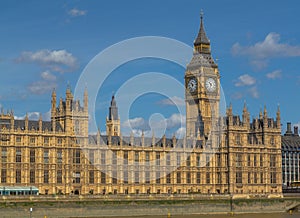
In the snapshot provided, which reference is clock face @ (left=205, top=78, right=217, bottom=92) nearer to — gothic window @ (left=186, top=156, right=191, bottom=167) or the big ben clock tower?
the big ben clock tower

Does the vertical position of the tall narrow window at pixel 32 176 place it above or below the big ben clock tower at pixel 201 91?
below

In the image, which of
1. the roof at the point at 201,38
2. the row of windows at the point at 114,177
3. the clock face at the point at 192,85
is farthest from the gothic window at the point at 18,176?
the roof at the point at 201,38

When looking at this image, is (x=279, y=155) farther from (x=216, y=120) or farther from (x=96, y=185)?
(x=96, y=185)

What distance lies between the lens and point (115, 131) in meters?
187

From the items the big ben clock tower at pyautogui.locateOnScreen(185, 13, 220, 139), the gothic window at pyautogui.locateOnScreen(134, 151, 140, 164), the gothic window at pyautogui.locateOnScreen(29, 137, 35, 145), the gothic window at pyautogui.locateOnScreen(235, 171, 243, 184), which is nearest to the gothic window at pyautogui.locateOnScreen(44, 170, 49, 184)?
the gothic window at pyautogui.locateOnScreen(29, 137, 35, 145)

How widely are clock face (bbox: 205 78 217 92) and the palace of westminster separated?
0.27 metres

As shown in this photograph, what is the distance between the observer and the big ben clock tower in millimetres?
175500

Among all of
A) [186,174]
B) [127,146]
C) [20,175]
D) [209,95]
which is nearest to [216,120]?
[209,95]

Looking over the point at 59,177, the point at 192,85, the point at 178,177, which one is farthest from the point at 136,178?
the point at 192,85

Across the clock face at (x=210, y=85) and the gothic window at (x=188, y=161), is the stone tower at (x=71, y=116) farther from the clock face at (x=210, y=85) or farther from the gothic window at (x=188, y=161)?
the clock face at (x=210, y=85)

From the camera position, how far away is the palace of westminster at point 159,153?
133 metres

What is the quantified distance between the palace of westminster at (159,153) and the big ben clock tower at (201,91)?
0.79 feet

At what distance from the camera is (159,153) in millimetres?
152250

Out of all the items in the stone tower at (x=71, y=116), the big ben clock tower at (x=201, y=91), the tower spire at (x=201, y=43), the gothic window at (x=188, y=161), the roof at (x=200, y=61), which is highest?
the tower spire at (x=201, y=43)
